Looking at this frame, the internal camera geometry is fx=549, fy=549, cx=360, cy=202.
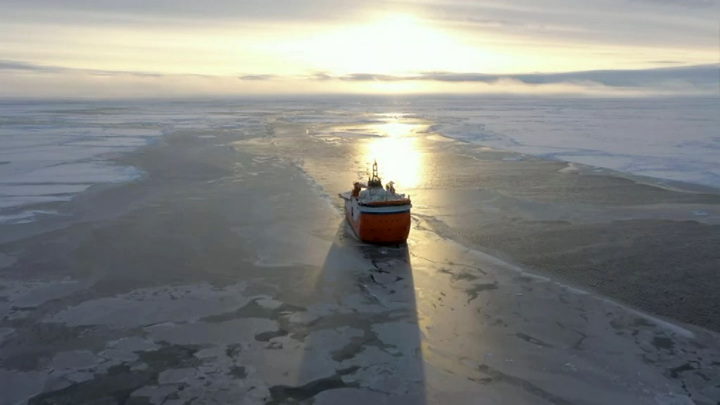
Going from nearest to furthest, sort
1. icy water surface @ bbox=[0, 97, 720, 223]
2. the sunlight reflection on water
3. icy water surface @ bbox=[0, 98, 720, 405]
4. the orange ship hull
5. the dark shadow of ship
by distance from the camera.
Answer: the dark shadow of ship
icy water surface @ bbox=[0, 98, 720, 405]
the orange ship hull
icy water surface @ bbox=[0, 97, 720, 223]
the sunlight reflection on water

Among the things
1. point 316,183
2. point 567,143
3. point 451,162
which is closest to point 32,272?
point 316,183

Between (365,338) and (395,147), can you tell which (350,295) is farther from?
(395,147)

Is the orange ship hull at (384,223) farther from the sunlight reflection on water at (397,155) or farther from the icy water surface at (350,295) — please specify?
the sunlight reflection on water at (397,155)

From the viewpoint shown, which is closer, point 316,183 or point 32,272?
point 32,272

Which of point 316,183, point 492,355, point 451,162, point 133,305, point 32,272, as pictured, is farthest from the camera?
point 451,162

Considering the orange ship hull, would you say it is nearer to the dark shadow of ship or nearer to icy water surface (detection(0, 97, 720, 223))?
the dark shadow of ship

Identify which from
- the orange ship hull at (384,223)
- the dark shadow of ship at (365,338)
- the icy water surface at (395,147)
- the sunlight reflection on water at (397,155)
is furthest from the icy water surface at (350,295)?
the sunlight reflection on water at (397,155)

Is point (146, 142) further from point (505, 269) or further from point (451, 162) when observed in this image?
point (505, 269)

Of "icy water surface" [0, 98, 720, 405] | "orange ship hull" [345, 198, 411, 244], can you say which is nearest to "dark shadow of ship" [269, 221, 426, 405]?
"icy water surface" [0, 98, 720, 405]
